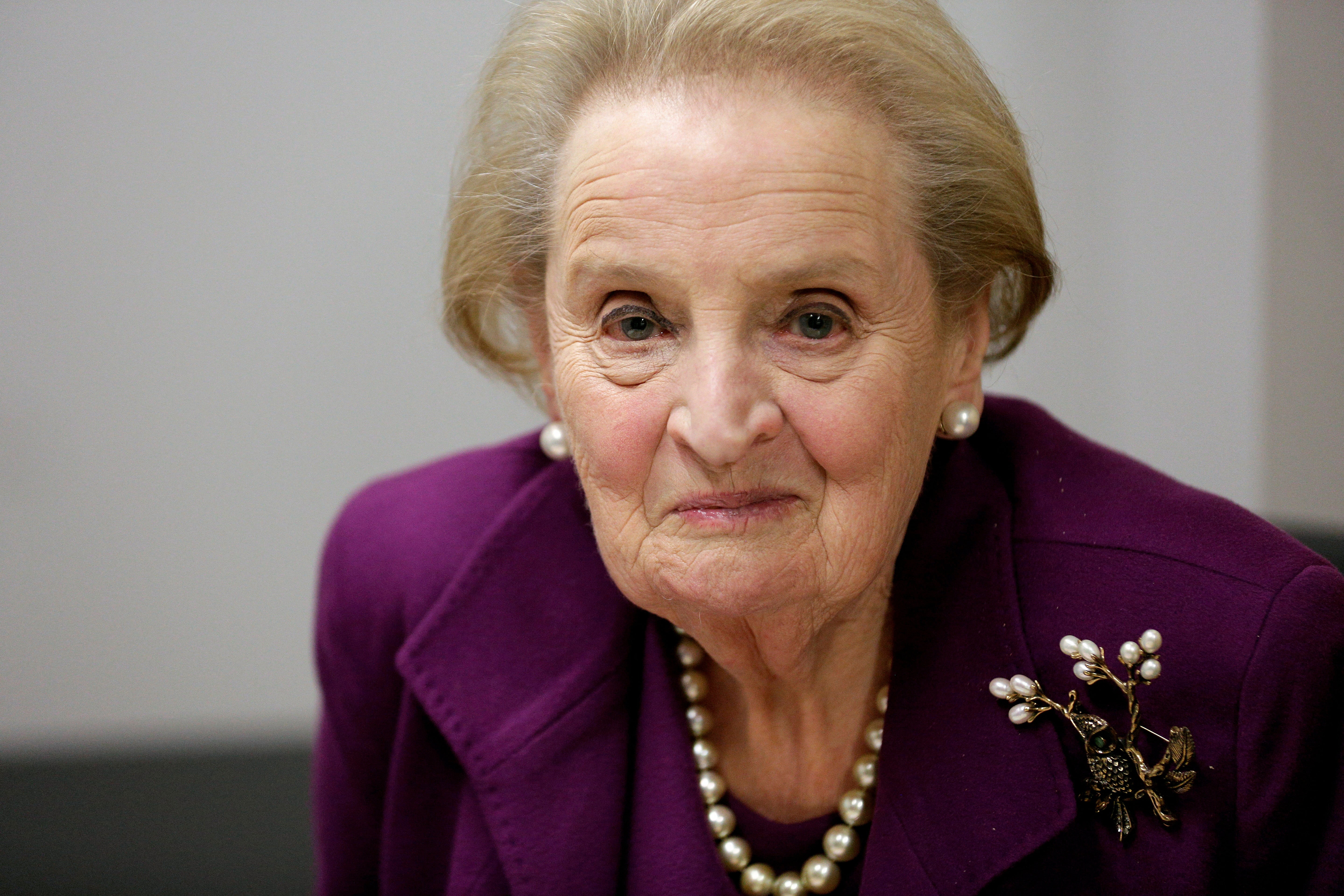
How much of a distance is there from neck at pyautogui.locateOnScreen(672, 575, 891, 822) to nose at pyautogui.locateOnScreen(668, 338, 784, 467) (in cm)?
38

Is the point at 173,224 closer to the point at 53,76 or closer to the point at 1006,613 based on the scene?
the point at 53,76

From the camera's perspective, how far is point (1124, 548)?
1.36 m

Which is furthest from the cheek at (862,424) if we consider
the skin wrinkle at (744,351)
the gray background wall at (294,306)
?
the gray background wall at (294,306)

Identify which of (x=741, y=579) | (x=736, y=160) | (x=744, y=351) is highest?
(x=736, y=160)

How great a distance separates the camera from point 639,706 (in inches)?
63.7

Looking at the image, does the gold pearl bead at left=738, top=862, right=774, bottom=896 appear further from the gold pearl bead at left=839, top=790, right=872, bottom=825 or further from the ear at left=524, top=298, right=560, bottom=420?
the ear at left=524, top=298, right=560, bottom=420

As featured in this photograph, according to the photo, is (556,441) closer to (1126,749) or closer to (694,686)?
(694,686)

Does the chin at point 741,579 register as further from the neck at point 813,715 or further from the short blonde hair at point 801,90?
the short blonde hair at point 801,90

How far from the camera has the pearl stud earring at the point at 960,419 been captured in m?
1.40

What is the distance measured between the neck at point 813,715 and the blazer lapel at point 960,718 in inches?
2.6

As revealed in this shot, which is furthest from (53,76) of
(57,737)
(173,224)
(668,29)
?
(668,29)

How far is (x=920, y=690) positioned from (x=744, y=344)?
55cm

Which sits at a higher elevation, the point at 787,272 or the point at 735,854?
the point at 787,272

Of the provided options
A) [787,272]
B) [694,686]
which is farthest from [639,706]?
[787,272]
